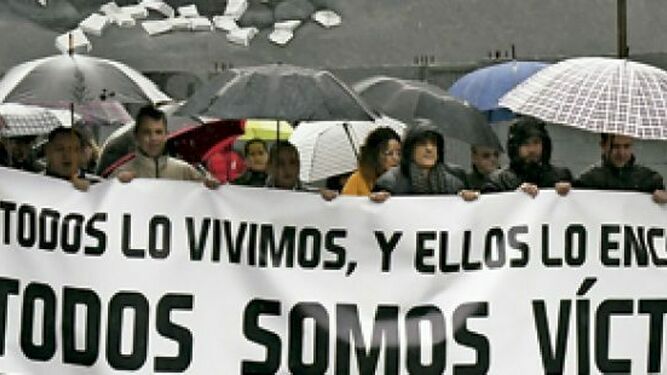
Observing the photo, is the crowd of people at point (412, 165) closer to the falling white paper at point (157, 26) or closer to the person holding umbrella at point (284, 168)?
the person holding umbrella at point (284, 168)

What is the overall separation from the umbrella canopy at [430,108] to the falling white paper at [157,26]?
1.27 m

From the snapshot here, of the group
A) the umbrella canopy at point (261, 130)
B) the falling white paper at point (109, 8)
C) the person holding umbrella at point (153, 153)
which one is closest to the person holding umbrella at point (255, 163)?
the person holding umbrella at point (153, 153)

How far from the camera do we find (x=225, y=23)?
503 inches

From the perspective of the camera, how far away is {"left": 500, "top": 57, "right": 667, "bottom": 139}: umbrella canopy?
9398 millimetres

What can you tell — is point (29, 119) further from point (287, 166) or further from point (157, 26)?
point (287, 166)

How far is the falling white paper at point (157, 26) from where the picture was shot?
1259 centimetres

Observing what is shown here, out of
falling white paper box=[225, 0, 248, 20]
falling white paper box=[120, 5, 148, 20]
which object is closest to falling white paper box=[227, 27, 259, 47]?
falling white paper box=[225, 0, 248, 20]

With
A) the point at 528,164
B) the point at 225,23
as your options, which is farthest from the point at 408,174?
the point at 225,23

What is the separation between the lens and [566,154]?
1438cm

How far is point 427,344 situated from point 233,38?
5.18 m

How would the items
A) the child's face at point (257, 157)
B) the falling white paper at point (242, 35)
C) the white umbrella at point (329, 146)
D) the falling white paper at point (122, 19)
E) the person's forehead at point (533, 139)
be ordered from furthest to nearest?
the falling white paper at point (242, 35), the falling white paper at point (122, 19), the white umbrella at point (329, 146), the child's face at point (257, 157), the person's forehead at point (533, 139)

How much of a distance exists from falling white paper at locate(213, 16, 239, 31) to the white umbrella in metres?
0.79

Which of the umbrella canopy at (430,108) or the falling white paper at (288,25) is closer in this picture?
the umbrella canopy at (430,108)

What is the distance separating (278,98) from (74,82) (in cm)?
189
